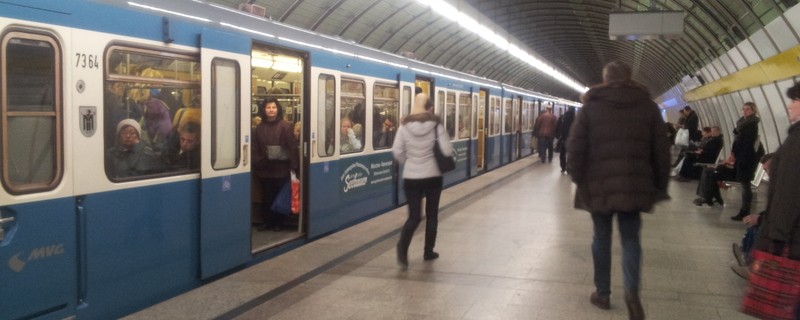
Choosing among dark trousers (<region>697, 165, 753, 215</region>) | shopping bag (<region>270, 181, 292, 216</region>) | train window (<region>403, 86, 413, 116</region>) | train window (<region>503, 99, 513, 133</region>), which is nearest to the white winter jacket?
shopping bag (<region>270, 181, 292, 216</region>)

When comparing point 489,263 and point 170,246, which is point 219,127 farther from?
point 489,263

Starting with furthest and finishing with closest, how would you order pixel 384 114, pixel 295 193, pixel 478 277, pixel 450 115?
1. pixel 450 115
2. pixel 384 114
3. pixel 295 193
4. pixel 478 277

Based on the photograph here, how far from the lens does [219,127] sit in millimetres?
5855

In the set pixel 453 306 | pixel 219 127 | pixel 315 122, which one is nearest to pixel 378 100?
pixel 315 122

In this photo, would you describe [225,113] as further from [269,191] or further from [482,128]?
[482,128]

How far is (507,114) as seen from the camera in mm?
20703

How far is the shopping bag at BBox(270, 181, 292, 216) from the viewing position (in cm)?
791

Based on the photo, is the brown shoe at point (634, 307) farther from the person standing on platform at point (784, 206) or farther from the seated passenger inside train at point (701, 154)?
the seated passenger inside train at point (701, 154)

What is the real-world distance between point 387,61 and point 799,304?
288 inches

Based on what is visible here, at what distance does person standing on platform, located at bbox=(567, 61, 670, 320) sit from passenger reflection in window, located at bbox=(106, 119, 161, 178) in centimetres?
303

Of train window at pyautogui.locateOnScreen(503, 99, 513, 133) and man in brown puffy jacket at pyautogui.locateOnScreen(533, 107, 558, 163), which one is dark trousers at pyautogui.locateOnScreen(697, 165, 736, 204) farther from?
train window at pyautogui.locateOnScreen(503, 99, 513, 133)

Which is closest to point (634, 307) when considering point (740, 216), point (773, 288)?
point (773, 288)

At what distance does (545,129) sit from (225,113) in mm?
15579

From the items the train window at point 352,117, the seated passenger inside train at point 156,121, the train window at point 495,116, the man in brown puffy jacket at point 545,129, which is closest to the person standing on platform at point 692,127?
the man in brown puffy jacket at point 545,129
